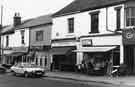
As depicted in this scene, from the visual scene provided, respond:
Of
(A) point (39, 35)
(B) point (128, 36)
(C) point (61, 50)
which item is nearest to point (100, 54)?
(B) point (128, 36)

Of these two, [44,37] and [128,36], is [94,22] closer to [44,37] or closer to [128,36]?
[128,36]

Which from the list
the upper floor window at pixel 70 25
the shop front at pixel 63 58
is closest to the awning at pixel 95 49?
the shop front at pixel 63 58

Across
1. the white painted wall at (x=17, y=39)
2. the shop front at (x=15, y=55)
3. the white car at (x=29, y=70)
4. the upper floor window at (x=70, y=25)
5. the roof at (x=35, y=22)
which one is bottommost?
the white car at (x=29, y=70)

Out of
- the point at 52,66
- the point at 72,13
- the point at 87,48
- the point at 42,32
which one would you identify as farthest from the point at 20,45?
the point at 87,48

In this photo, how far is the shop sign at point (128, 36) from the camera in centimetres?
2344

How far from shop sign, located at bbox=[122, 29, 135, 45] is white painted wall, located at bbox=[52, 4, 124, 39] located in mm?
896

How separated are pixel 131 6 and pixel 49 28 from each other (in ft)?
43.0

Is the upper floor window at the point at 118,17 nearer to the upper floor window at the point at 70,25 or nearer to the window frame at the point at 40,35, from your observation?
the upper floor window at the point at 70,25

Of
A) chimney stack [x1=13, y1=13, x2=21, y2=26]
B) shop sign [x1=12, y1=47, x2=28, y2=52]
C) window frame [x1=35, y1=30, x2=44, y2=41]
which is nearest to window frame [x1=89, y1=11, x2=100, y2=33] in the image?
window frame [x1=35, y1=30, x2=44, y2=41]

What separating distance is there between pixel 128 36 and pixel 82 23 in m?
6.68

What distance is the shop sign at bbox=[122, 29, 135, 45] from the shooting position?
2344cm

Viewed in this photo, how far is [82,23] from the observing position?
29.1 m

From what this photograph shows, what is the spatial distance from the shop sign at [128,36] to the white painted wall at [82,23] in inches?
35.3

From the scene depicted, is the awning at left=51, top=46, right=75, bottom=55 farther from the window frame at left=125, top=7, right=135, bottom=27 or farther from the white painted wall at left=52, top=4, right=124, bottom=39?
the window frame at left=125, top=7, right=135, bottom=27
